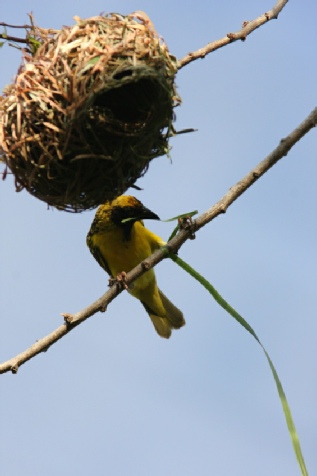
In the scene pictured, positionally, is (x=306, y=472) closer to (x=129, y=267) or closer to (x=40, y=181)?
(x=40, y=181)

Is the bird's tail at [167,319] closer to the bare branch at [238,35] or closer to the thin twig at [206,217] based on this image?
the thin twig at [206,217]

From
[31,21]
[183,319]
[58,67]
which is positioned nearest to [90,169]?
[58,67]

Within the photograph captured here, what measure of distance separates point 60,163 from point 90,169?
0.38 feet

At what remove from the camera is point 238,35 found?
9.67ft

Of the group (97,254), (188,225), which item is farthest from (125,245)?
(188,225)

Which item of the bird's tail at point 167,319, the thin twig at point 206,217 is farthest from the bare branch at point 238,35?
the bird's tail at point 167,319

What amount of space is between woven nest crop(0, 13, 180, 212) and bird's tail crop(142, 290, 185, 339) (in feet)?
8.43

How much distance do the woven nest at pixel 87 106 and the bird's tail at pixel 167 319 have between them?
2.57 metres

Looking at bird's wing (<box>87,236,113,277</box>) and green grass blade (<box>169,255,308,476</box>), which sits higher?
bird's wing (<box>87,236,113,277</box>)

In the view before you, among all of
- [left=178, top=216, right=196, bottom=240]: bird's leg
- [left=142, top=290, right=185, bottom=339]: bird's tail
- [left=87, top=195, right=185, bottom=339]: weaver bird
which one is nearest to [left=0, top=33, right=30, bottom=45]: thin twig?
[left=178, top=216, right=196, bottom=240]: bird's leg

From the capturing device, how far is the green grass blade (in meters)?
2.22

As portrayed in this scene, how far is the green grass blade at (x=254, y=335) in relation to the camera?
2.22 metres

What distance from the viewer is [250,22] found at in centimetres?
307

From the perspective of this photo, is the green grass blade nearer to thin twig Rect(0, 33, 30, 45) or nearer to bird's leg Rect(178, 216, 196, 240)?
bird's leg Rect(178, 216, 196, 240)
